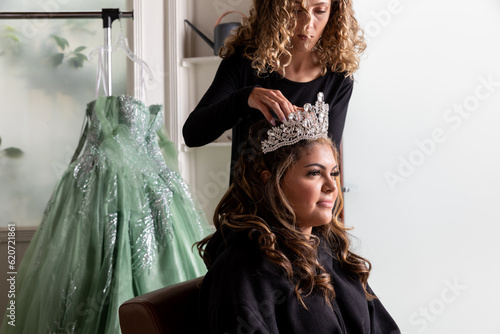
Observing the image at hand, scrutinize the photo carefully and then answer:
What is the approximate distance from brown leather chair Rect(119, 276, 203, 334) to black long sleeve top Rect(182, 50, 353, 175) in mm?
396

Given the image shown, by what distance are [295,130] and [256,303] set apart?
39 centimetres

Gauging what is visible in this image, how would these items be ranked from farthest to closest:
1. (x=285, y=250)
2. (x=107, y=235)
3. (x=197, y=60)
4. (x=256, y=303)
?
(x=197, y=60), (x=107, y=235), (x=285, y=250), (x=256, y=303)

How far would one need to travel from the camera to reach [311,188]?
129cm

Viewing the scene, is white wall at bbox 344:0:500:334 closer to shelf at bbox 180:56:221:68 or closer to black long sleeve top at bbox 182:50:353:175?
shelf at bbox 180:56:221:68

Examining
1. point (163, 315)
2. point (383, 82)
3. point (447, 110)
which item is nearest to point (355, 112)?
point (383, 82)

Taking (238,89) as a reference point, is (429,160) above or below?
below

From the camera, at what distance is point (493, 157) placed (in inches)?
102

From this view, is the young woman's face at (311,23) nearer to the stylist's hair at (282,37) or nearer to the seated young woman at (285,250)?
the stylist's hair at (282,37)

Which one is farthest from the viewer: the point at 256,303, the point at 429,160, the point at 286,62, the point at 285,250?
the point at 429,160

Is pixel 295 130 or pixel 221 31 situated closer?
pixel 295 130

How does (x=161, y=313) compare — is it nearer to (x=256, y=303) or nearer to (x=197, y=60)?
(x=256, y=303)

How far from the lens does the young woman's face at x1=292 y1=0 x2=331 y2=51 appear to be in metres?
1.46

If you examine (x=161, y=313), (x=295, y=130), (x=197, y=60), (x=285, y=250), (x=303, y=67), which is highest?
(x=197, y=60)

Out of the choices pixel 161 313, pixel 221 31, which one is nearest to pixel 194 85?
pixel 221 31
